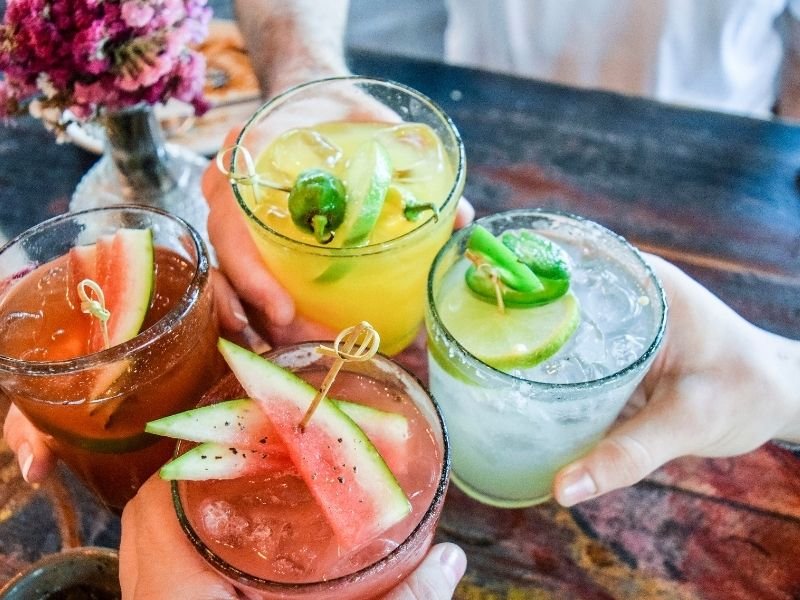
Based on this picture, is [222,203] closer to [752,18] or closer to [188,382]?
[188,382]

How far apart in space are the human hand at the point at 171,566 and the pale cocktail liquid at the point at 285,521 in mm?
77

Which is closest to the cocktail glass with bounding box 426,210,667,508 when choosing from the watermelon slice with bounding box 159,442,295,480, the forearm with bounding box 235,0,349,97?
the watermelon slice with bounding box 159,442,295,480

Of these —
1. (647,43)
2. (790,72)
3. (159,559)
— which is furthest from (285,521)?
(790,72)

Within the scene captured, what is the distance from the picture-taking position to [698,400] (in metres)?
1.29

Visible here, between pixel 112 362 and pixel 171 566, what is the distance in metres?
0.30

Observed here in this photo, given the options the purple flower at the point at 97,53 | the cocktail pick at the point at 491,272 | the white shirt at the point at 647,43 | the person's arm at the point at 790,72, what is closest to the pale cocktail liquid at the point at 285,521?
the cocktail pick at the point at 491,272

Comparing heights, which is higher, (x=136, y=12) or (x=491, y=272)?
(x=136, y=12)

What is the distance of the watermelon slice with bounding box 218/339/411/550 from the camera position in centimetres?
93

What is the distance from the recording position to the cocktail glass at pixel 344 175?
131cm

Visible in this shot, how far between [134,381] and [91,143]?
3.73 ft

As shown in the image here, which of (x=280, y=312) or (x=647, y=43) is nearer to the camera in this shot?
(x=280, y=312)

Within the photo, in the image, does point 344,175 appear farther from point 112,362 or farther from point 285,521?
point 285,521

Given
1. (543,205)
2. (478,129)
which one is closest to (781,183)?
(543,205)

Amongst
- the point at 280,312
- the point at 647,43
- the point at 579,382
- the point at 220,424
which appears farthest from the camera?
the point at 647,43
